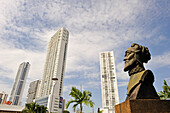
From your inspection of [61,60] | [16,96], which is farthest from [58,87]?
[16,96]

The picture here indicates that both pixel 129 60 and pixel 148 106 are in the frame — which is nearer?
pixel 148 106

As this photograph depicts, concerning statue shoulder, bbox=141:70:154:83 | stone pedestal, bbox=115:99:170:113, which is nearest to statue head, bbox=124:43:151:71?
statue shoulder, bbox=141:70:154:83

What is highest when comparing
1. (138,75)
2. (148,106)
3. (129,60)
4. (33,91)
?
(33,91)

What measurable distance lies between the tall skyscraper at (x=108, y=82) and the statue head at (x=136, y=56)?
57.3 m

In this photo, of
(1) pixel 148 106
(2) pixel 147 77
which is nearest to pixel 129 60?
(2) pixel 147 77

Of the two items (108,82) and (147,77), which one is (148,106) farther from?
(108,82)

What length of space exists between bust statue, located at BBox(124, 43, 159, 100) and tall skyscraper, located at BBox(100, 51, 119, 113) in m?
57.3

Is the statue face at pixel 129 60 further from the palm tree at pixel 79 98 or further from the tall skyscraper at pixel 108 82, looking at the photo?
the tall skyscraper at pixel 108 82

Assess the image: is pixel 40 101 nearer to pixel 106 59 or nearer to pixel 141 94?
pixel 106 59

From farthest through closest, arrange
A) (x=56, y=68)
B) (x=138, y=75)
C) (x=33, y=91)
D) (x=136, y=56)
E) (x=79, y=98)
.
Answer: (x=33, y=91), (x=56, y=68), (x=79, y=98), (x=136, y=56), (x=138, y=75)

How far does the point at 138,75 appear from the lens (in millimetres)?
5352

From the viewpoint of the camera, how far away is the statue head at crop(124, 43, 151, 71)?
5.81 m

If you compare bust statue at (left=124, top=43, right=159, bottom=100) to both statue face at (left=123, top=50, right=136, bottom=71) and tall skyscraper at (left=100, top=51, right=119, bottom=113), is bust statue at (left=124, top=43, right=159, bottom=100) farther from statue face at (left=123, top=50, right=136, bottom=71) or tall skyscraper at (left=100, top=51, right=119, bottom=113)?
tall skyscraper at (left=100, top=51, right=119, bottom=113)

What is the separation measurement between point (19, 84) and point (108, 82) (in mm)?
141731
